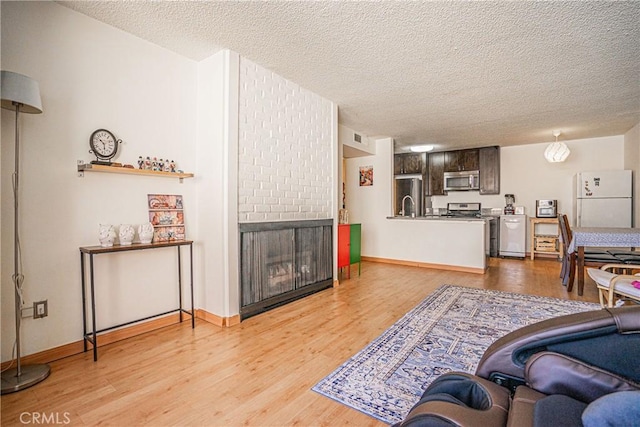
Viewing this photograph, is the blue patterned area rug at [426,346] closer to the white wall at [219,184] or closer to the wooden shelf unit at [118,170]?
the white wall at [219,184]

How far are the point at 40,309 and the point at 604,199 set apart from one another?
7.95m

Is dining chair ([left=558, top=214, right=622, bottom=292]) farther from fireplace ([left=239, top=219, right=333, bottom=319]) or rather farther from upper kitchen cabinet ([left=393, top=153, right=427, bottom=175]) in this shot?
upper kitchen cabinet ([left=393, top=153, right=427, bottom=175])

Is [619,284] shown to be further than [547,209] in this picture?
No

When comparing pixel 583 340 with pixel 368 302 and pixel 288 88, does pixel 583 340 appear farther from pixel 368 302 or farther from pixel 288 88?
pixel 288 88

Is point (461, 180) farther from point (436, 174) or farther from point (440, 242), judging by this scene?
point (440, 242)

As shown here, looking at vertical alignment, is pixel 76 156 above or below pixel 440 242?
above

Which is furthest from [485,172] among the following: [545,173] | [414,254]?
[414,254]

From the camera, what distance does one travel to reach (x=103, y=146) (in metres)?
2.49

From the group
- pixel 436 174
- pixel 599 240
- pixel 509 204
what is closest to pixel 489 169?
pixel 509 204

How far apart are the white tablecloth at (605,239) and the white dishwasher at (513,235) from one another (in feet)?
9.46

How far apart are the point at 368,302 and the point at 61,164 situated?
3153mm

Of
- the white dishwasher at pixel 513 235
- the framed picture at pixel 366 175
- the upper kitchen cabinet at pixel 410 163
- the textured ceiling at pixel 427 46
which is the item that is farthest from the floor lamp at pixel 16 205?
the white dishwasher at pixel 513 235

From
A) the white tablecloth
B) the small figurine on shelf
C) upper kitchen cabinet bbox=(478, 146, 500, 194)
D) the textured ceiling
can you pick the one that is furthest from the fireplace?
upper kitchen cabinet bbox=(478, 146, 500, 194)

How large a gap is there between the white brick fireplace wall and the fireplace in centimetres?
17
